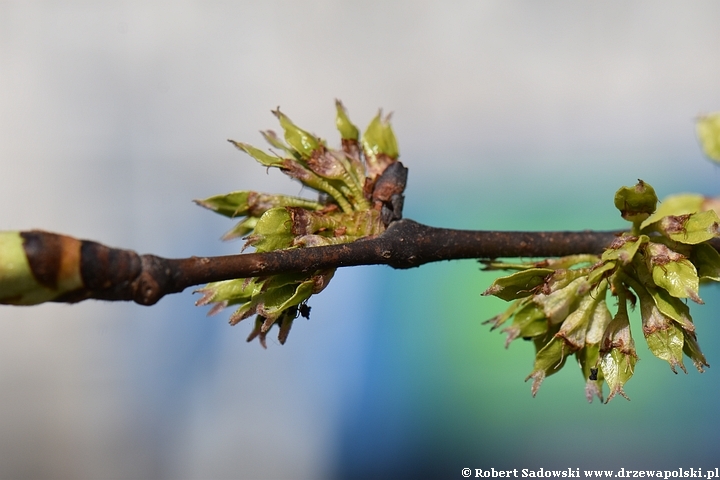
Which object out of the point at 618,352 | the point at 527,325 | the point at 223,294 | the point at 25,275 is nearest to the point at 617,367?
the point at 618,352

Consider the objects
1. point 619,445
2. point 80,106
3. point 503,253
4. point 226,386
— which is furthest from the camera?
point 80,106

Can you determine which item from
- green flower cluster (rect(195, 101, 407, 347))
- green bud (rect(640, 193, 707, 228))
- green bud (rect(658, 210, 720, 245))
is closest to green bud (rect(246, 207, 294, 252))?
green flower cluster (rect(195, 101, 407, 347))

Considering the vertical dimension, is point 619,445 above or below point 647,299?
Answer: below

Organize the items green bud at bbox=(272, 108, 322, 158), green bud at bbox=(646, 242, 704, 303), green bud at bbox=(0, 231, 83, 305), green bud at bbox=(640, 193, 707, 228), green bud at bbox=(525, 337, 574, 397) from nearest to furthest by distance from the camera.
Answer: green bud at bbox=(0, 231, 83, 305) → green bud at bbox=(646, 242, 704, 303) → green bud at bbox=(525, 337, 574, 397) → green bud at bbox=(272, 108, 322, 158) → green bud at bbox=(640, 193, 707, 228)

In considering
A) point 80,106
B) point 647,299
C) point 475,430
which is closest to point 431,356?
point 475,430

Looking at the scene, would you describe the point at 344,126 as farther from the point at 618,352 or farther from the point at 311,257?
the point at 618,352

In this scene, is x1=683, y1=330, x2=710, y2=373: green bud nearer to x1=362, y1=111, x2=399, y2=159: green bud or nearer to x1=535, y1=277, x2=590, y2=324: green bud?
x1=535, y1=277, x2=590, y2=324: green bud

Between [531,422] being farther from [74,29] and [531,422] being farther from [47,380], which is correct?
[74,29]

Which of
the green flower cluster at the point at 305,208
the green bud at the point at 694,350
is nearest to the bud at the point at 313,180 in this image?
the green flower cluster at the point at 305,208
